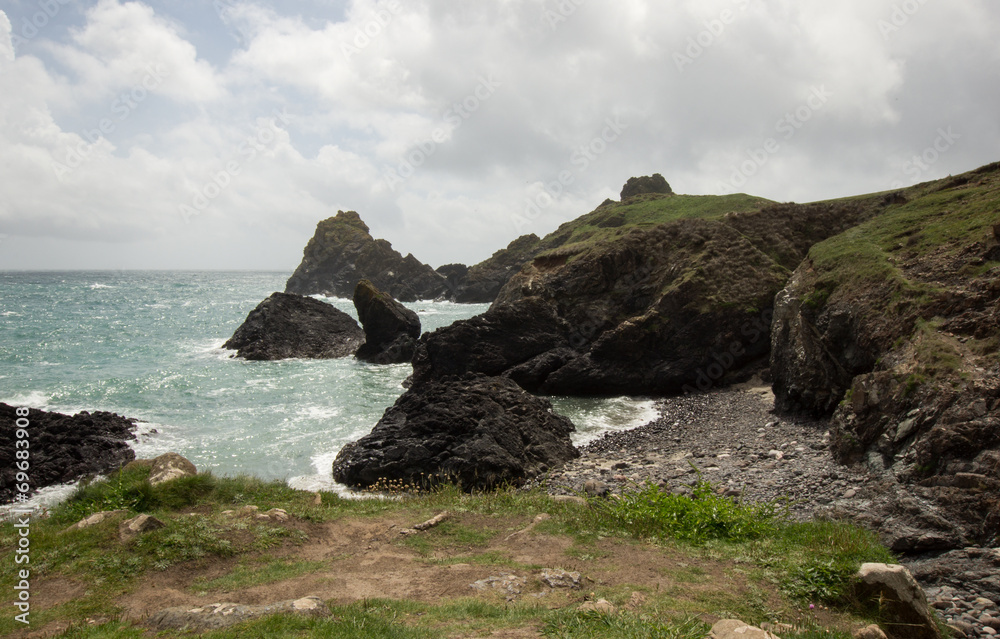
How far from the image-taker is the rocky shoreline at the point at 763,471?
25.2 feet

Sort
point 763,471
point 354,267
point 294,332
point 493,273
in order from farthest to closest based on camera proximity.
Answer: point 354,267
point 493,273
point 294,332
point 763,471

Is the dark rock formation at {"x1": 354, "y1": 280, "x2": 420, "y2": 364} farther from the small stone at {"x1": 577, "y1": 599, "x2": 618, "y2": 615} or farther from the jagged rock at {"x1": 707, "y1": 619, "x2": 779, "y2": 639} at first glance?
the jagged rock at {"x1": 707, "y1": 619, "x2": 779, "y2": 639}

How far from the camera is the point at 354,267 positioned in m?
114

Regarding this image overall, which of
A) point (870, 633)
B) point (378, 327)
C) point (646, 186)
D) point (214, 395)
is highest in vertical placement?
point (646, 186)

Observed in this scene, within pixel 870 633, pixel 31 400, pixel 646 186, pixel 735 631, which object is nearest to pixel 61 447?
pixel 31 400

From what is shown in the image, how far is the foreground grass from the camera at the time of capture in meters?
5.75

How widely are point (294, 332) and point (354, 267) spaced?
239 ft

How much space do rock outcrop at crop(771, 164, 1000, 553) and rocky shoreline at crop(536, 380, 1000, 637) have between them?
1.73 feet

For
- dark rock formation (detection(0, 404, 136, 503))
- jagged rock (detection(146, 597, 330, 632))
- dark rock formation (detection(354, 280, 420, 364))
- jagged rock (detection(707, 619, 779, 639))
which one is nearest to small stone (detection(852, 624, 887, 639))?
jagged rock (detection(707, 619, 779, 639))

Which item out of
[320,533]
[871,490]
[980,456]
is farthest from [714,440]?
[320,533]

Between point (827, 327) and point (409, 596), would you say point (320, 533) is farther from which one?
point (827, 327)

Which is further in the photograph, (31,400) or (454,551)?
(31,400)

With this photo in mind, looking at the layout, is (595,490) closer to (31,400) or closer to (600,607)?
(600,607)

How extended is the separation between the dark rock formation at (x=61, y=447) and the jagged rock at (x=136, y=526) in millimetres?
10610
